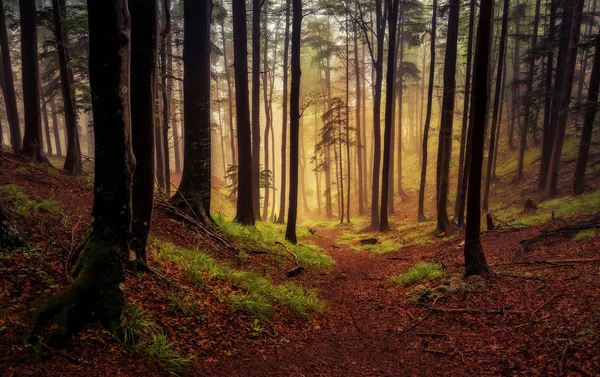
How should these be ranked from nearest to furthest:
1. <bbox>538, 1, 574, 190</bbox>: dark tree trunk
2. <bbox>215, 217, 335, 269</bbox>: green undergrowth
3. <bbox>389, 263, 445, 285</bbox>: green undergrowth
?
1. <bbox>389, 263, 445, 285</bbox>: green undergrowth
2. <bbox>215, 217, 335, 269</bbox>: green undergrowth
3. <bbox>538, 1, 574, 190</bbox>: dark tree trunk

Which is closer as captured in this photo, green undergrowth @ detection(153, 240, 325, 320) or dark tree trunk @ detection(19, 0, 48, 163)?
green undergrowth @ detection(153, 240, 325, 320)

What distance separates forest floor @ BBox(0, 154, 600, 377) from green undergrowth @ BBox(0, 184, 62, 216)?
0.16 ft

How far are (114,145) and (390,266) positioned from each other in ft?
31.5

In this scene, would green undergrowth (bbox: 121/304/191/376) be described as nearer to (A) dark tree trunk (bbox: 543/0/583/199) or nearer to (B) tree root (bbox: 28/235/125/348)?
(B) tree root (bbox: 28/235/125/348)

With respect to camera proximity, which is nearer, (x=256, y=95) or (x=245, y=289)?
(x=245, y=289)

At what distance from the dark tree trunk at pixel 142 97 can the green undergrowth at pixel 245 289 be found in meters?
1.17

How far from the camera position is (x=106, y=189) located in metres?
4.16

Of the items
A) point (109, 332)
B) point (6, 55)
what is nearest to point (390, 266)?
point (109, 332)

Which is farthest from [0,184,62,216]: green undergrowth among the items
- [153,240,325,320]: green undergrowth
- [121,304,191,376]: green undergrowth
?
[121,304,191,376]: green undergrowth

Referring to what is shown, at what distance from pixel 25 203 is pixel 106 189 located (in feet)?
14.7

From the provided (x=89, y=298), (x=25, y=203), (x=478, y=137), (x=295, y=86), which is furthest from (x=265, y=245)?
(x=89, y=298)

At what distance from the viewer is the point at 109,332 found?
391 centimetres

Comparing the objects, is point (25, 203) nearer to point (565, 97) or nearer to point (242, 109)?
point (242, 109)

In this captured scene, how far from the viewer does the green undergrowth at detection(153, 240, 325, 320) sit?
599 cm
